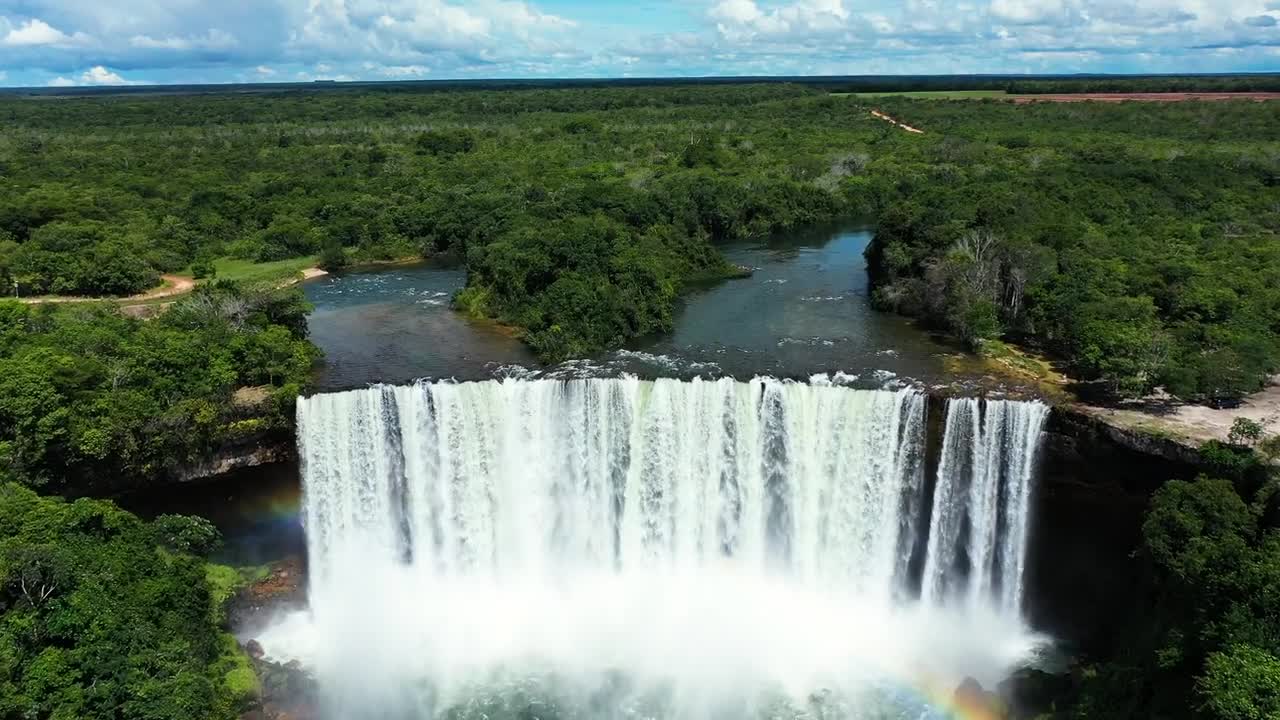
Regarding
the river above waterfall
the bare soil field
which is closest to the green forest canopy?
the river above waterfall

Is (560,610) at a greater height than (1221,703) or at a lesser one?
lesser

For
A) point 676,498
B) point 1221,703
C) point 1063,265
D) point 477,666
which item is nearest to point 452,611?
point 477,666

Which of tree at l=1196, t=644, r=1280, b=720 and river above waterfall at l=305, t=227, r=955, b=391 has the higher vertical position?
river above waterfall at l=305, t=227, r=955, b=391

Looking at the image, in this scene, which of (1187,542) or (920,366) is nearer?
(1187,542)

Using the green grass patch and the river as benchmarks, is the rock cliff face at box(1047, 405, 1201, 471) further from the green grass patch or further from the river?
the green grass patch

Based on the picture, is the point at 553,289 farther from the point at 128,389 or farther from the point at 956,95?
the point at 956,95

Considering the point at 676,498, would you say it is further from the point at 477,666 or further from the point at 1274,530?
the point at 1274,530
